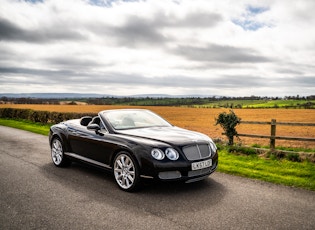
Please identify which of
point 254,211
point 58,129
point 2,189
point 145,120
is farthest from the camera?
point 58,129

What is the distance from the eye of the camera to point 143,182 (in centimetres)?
530

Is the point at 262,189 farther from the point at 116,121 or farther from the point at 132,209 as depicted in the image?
the point at 116,121

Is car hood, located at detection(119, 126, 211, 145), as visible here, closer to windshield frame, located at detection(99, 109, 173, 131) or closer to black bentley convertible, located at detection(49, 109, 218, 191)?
black bentley convertible, located at detection(49, 109, 218, 191)

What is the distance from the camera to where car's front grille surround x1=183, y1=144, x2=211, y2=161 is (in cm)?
537

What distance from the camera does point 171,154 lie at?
5215 mm

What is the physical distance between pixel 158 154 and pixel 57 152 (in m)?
3.82

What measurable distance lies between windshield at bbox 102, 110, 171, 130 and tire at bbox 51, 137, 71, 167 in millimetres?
1851

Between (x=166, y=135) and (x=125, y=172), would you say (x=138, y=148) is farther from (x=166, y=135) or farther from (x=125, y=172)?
(x=166, y=135)

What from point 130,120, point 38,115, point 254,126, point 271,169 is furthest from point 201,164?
point 254,126

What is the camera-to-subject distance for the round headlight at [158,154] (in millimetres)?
5148

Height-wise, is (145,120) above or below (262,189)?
above

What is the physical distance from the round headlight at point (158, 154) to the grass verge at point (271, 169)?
115 inches

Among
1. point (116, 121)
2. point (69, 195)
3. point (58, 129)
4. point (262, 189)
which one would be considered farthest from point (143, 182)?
point (58, 129)

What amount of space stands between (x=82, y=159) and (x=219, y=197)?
3.37m
